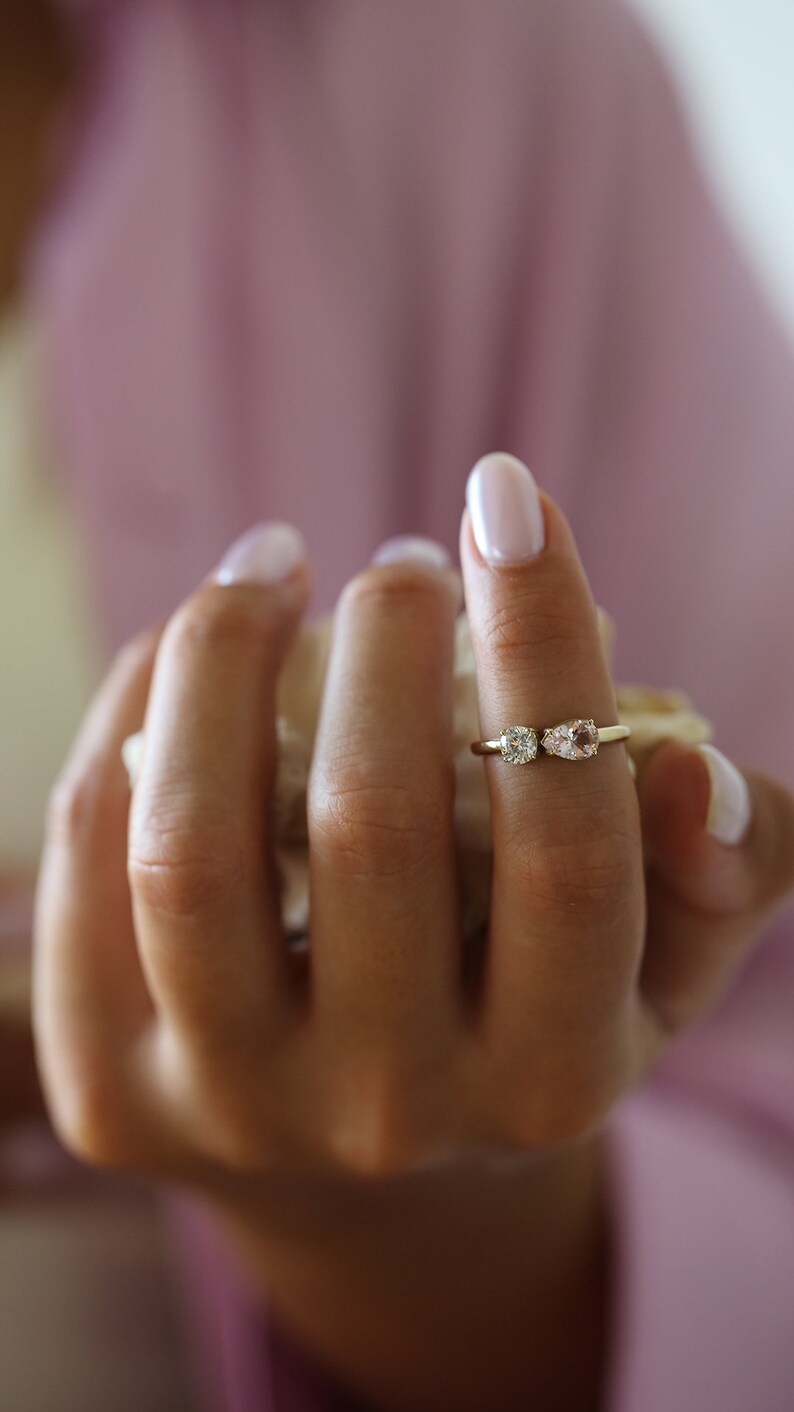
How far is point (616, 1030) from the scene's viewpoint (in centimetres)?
25

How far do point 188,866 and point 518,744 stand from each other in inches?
3.2

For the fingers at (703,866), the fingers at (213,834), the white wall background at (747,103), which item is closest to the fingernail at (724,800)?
the fingers at (703,866)

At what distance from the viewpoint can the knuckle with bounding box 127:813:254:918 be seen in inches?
9.1

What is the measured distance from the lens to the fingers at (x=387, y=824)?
22 centimetres

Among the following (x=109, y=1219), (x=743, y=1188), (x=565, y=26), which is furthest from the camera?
(x=109, y=1219)

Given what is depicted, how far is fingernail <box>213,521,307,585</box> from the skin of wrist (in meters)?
0.18

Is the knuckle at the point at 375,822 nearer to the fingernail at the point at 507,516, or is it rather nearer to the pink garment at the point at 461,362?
the fingernail at the point at 507,516

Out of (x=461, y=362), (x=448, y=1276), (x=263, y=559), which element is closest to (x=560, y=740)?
(x=263, y=559)

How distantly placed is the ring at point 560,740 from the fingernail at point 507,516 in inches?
1.4

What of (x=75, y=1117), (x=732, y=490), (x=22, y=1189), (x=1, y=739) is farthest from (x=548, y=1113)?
(x=1, y=739)

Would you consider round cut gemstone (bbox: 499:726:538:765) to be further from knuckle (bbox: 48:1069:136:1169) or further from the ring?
knuckle (bbox: 48:1069:136:1169)

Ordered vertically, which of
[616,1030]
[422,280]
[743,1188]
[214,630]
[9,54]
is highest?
[9,54]

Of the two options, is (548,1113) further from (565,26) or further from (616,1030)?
(565,26)

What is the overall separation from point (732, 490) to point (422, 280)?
0.62ft
